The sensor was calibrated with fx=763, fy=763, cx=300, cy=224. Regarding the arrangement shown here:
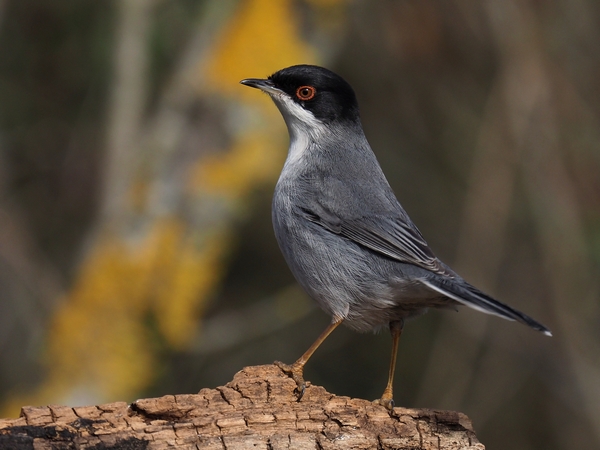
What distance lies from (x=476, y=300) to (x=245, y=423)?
1288 mm

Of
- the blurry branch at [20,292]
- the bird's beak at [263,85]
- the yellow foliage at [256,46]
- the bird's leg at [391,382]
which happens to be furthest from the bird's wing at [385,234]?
the blurry branch at [20,292]

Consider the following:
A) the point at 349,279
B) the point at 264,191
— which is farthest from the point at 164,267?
the point at 264,191

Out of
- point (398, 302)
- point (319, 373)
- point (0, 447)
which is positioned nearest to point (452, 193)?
point (319, 373)

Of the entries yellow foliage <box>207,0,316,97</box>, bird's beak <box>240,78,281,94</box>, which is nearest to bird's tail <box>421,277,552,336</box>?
bird's beak <box>240,78,281,94</box>

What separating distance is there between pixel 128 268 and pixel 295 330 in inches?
123

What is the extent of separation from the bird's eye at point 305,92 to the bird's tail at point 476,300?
1697mm

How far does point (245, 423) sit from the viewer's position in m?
3.49

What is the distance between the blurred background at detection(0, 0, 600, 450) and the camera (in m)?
6.53

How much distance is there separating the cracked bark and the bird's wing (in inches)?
35.9

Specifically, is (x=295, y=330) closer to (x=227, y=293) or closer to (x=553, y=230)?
(x=227, y=293)

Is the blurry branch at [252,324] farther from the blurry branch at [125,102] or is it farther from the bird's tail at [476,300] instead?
the bird's tail at [476,300]

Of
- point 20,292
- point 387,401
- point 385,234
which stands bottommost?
point 387,401

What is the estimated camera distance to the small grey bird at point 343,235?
168 inches

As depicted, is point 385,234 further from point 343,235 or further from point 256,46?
point 256,46
